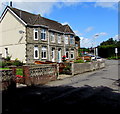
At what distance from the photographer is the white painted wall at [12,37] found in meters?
21.9

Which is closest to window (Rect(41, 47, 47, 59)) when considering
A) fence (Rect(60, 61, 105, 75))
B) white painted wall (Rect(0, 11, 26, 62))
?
white painted wall (Rect(0, 11, 26, 62))

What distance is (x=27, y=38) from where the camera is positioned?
70.1 ft

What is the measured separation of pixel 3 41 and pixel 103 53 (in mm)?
41286

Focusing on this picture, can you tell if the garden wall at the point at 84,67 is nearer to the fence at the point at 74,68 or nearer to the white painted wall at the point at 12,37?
the fence at the point at 74,68

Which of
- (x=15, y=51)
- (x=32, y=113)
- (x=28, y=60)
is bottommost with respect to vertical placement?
(x=32, y=113)

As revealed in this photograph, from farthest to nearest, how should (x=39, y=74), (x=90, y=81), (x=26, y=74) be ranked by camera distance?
(x=90, y=81) → (x=39, y=74) → (x=26, y=74)

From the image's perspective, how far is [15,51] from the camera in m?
Answer: 23.1

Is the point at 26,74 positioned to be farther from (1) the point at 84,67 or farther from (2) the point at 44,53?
(2) the point at 44,53

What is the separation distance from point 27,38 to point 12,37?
4.08 metres

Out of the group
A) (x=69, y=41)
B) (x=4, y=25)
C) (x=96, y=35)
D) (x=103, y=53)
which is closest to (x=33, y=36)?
(x=4, y=25)

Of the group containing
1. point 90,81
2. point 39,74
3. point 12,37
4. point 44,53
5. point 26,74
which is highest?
point 12,37

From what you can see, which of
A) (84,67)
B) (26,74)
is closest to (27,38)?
(84,67)

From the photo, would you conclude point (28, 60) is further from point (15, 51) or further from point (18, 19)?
point (18, 19)

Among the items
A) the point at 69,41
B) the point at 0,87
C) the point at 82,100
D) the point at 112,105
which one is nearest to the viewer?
the point at 112,105
